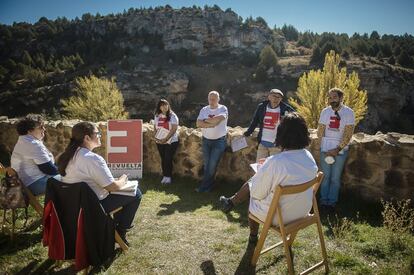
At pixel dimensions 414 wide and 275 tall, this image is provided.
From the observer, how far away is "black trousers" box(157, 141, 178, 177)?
628 centimetres

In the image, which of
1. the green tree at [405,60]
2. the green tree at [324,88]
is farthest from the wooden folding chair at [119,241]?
the green tree at [405,60]

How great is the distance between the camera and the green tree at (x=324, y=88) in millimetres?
14414

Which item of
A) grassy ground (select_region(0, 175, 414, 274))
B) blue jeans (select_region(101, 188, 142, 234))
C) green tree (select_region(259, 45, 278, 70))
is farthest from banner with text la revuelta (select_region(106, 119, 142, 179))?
green tree (select_region(259, 45, 278, 70))

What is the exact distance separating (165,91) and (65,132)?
5014 centimetres

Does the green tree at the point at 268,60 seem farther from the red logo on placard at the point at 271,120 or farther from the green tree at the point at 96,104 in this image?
the red logo on placard at the point at 271,120

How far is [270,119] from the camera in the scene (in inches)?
201

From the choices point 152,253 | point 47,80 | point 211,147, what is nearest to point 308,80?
point 211,147

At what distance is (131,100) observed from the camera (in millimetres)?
52688

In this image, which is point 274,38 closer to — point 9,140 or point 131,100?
point 131,100

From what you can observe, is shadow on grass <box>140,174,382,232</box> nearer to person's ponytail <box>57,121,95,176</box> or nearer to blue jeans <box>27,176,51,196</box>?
blue jeans <box>27,176,51,196</box>

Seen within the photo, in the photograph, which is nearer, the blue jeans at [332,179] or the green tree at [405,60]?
the blue jeans at [332,179]

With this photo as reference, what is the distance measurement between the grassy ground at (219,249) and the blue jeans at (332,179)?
0.80ft

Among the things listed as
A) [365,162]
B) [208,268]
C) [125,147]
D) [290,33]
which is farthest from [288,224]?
[290,33]

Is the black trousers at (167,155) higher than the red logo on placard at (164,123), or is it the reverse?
the red logo on placard at (164,123)
